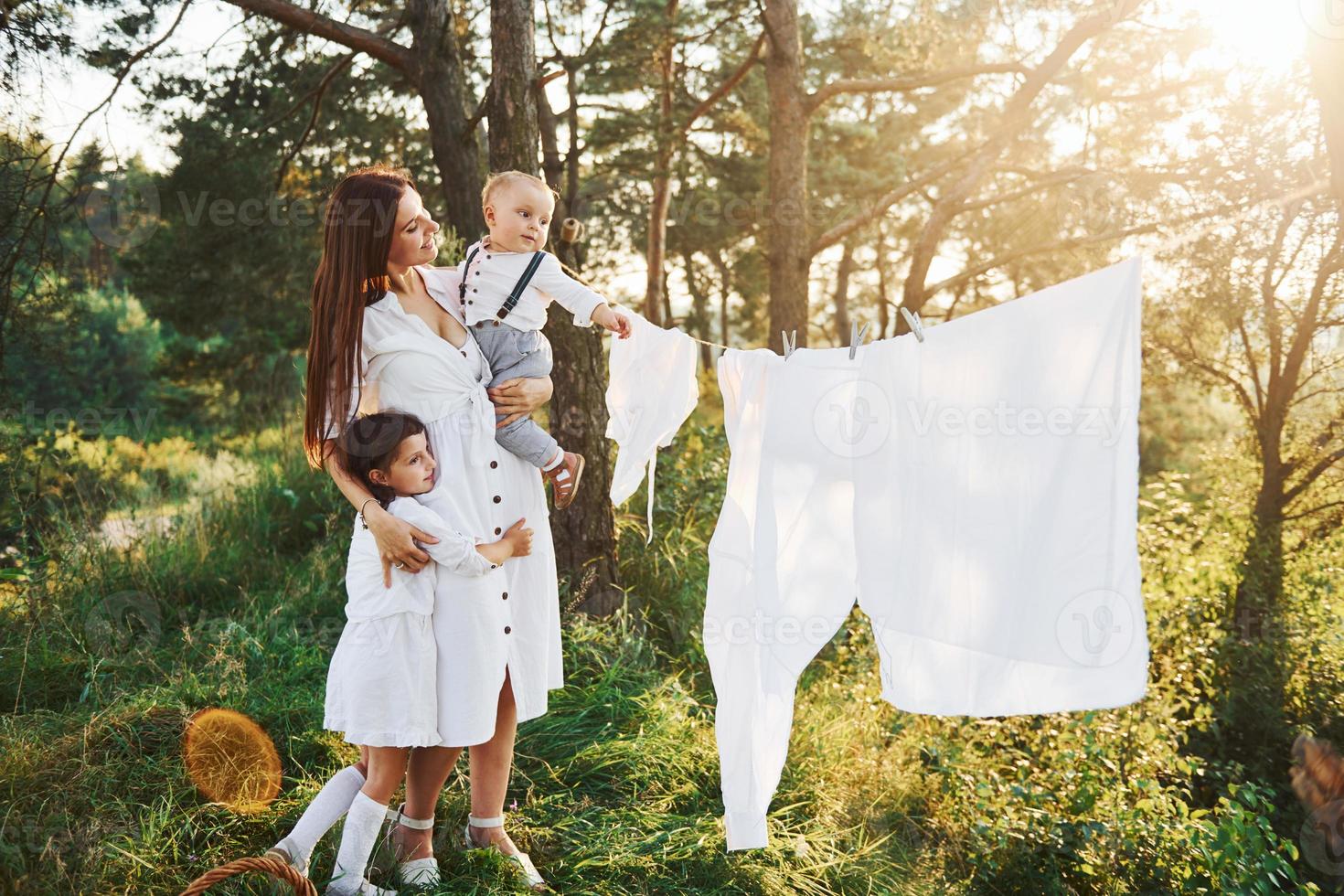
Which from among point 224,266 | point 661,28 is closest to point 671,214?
point 661,28

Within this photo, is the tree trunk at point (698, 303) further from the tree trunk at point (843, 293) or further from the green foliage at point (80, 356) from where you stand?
the green foliage at point (80, 356)

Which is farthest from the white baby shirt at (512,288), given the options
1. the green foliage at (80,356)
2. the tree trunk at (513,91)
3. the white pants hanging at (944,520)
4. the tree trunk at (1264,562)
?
the tree trunk at (1264,562)

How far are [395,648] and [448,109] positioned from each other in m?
5.57

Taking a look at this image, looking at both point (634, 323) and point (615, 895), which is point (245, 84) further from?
point (615, 895)

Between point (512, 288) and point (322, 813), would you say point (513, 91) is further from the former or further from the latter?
point (322, 813)

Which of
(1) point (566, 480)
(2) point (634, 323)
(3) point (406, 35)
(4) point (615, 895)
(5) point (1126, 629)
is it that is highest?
(3) point (406, 35)

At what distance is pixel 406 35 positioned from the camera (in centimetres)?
1183

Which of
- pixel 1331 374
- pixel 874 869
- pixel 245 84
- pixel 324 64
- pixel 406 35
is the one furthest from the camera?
pixel 406 35

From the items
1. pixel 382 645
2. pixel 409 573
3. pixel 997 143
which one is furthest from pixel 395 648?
pixel 997 143

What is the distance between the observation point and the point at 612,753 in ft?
11.8

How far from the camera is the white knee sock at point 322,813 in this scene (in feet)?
7.91

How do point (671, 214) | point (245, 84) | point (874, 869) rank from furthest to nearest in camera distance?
point (671, 214), point (245, 84), point (874, 869)

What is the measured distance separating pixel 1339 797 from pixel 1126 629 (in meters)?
3.14

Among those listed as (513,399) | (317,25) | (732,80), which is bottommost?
(513,399)
